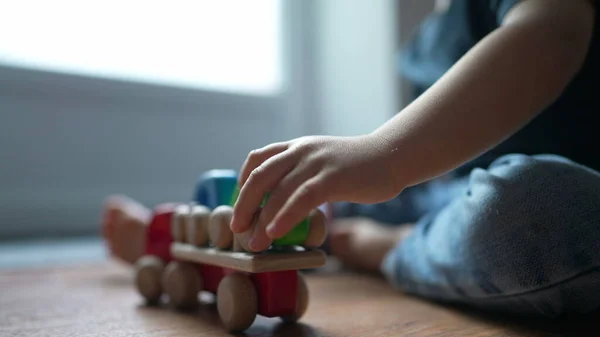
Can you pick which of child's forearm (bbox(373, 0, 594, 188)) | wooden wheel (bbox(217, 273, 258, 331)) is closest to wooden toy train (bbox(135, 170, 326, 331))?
wooden wheel (bbox(217, 273, 258, 331))

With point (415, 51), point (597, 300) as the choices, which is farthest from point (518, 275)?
point (415, 51)

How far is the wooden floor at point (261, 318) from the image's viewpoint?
475mm

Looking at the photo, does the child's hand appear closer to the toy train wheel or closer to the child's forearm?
the child's forearm

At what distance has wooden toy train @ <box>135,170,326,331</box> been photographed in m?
0.46

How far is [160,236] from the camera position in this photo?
2.33ft

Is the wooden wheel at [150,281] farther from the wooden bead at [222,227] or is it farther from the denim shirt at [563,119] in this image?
the denim shirt at [563,119]

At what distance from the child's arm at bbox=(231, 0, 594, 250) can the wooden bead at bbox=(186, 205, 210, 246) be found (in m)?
0.10

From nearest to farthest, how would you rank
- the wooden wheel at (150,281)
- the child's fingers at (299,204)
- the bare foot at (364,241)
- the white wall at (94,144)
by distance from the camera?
the child's fingers at (299,204), the wooden wheel at (150,281), the bare foot at (364,241), the white wall at (94,144)

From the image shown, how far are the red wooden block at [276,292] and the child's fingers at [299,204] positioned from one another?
3.8 inches

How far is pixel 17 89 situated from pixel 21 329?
3.87ft

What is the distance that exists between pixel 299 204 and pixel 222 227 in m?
0.12

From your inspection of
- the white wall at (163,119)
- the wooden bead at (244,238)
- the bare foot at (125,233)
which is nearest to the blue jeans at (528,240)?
the wooden bead at (244,238)

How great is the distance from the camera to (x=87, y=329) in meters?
0.49

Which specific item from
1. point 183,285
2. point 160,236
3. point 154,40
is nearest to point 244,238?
point 183,285
